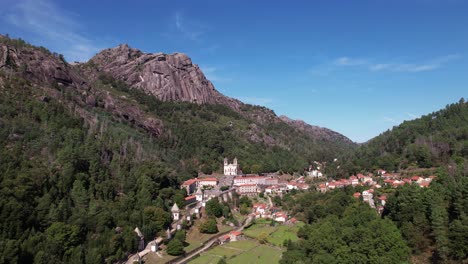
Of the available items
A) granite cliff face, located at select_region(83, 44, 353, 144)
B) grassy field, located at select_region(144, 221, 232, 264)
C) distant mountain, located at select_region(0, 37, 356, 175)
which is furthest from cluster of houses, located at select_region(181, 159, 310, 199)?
granite cliff face, located at select_region(83, 44, 353, 144)

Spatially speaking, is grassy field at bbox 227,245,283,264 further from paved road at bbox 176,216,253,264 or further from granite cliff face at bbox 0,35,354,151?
granite cliff face at bbox 0,35,354,151

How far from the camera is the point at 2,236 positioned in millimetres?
41688

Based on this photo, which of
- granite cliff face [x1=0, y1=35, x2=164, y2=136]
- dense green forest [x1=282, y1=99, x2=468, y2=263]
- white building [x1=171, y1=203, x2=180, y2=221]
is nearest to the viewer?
dense green forest [x1=282, y1=99, x2=468, y2=263]

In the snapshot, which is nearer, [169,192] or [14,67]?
[169,192]

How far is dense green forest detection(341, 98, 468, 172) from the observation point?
287 feet

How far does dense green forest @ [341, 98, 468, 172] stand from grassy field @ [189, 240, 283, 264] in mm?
50902

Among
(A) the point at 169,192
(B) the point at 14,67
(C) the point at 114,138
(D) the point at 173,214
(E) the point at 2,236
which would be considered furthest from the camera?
(B) the point at 14,67

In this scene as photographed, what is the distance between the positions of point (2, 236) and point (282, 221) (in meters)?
43.8

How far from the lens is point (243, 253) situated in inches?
1983

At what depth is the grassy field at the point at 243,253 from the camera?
47562 mm

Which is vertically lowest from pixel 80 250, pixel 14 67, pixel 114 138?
pixel 80 250

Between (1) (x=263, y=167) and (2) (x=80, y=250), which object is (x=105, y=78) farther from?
(2) (x=80, y=250)

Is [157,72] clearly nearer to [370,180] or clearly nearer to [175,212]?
[370,180]

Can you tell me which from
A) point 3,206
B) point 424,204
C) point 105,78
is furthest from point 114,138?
point 105,78
